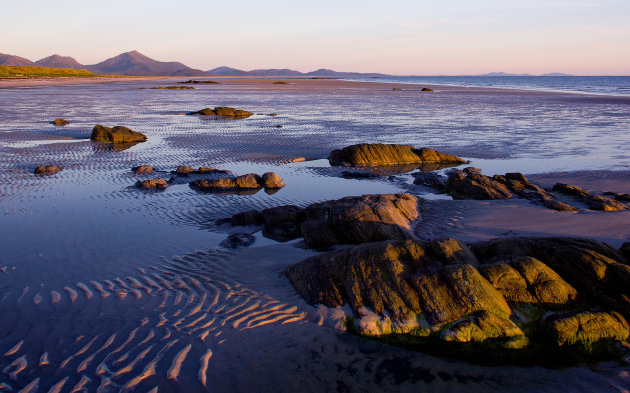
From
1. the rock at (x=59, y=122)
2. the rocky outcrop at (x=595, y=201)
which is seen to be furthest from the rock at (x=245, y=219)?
the rock at (x=59, y=122)

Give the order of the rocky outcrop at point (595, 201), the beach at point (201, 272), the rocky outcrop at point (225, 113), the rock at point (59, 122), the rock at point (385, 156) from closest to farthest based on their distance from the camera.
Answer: the beach at point (201, 272)
the rocky outcrop at point (595, 201)
the rock at point (385, 156)
the rock at point (59, 122)
the rocky outcrop at point (225, 113)

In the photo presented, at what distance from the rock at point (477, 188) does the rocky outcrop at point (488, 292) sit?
5.31 m

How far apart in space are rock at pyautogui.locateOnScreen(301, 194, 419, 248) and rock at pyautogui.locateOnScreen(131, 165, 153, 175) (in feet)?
27.5

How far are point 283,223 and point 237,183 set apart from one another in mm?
4028

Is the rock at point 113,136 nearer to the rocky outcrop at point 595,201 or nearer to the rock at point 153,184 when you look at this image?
the rock at point 153,184

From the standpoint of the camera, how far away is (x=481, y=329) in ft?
17.8

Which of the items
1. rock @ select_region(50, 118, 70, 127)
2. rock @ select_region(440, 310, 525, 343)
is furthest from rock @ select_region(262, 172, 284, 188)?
rock @ select_region(50, 118, 70, 127)

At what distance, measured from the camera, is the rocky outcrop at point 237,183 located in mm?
13188

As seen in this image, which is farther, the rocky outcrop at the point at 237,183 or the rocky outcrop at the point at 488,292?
the rocky outcrop at the point at 237,183

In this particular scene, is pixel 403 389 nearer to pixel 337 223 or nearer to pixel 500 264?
pixel 500 264

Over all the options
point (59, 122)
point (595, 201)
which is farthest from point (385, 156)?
point (59, 122)

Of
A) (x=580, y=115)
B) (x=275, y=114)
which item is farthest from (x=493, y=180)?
(x=580, y=115)

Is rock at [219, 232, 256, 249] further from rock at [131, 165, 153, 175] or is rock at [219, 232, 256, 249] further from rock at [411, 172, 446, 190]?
rock at [131, 165, 153, 175]

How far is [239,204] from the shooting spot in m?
11.9
